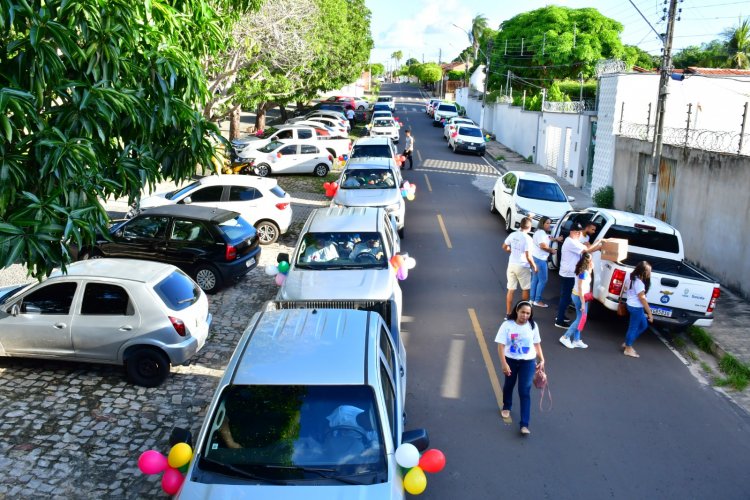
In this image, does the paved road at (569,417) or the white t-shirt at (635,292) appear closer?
the paved road at (569,417)

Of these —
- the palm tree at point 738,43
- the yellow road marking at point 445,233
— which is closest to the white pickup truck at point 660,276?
the yellow road marking at point 445,233

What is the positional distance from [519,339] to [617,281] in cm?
374

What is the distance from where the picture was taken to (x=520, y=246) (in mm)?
11062

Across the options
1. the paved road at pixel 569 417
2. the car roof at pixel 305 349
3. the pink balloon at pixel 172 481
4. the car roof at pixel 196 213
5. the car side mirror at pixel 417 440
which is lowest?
the paved road at pixel 569 417

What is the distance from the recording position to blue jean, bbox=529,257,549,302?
38.4ft

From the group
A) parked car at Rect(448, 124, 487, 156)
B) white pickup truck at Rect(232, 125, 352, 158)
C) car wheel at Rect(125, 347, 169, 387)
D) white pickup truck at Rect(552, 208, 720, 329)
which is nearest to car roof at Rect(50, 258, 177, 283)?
car wheel at Rect(125, 347, 169, 387)

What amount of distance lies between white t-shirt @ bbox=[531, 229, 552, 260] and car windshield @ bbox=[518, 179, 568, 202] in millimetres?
6196

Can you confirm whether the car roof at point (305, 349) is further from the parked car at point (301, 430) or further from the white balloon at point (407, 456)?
the white balloon at point (407, 456)

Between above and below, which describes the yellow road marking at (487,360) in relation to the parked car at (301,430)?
below

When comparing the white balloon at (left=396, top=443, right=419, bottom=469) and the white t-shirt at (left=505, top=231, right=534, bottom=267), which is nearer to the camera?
the white balloon at (left=396, top=443, right=419, bottom=469)

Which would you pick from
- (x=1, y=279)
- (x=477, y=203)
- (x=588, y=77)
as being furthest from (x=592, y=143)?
(x=588, y=77)

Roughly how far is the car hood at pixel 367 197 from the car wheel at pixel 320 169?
1006cm

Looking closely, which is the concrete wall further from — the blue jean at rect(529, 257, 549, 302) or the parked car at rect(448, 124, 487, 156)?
the parked car at rect(448, 124, 487, 156)

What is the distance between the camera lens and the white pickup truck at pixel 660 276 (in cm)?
1027
